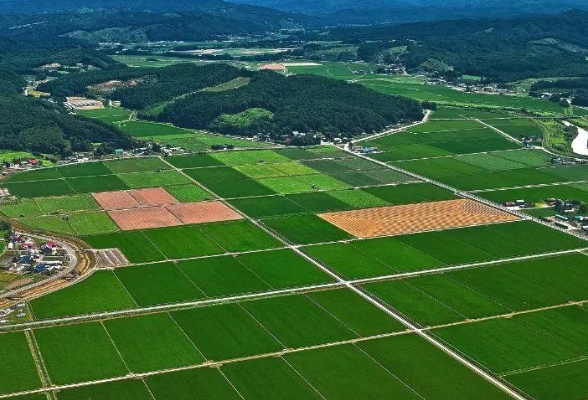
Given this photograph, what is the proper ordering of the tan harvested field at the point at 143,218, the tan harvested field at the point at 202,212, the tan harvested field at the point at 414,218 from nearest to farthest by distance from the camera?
1. the tan harvested field at the point at 143,218
2. the tan harvested field at the point at 414,218
3. the tan harvested field at the point at 202,212

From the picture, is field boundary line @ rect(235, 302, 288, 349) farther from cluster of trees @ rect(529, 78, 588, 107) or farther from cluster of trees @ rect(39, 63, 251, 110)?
cluster of trees @ rect(529, 78, 588, 107)

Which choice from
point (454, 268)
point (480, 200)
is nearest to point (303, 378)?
point (454, 268)

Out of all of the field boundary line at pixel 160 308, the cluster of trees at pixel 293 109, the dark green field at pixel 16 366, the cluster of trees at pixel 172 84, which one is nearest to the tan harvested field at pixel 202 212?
the field boundary line at pixel 160 308

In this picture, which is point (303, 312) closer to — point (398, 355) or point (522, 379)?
point (398, 355)

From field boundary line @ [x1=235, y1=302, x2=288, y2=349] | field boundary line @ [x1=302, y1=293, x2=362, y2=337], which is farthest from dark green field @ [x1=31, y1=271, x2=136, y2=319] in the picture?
field boundary line @ [x1=302, y1=293, x2=362, y2=337]

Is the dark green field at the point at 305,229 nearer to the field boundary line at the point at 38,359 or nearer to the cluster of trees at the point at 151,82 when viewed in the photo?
the field boundary line at the point at 38,359

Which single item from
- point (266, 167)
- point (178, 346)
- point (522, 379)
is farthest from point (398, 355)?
point (266, 167)
